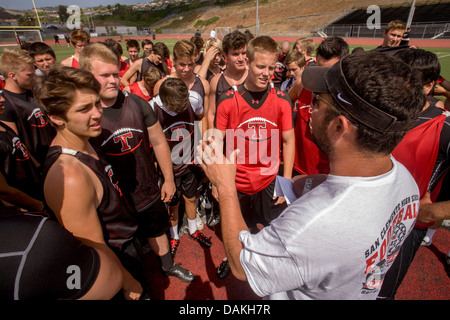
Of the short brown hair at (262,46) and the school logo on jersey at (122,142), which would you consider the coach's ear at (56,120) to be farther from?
the short brown hair at (262,46)

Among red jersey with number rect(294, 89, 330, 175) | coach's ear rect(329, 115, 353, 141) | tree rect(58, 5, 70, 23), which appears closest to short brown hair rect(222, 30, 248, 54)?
red jersey with number rect(294, 89, 330, 175)

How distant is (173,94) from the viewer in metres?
2.78

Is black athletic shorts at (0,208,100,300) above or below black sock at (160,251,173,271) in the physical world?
above

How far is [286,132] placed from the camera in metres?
2.81

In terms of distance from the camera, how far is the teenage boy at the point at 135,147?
2203 millimetres

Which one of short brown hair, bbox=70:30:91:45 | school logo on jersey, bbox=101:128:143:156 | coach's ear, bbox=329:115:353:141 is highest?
short brown hair, bbox=70:30:91:45

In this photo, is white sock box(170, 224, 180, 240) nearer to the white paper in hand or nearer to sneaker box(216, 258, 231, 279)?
sneaker box(216, 258, 231, 279)

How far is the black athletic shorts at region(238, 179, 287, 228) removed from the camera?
2.97 meters

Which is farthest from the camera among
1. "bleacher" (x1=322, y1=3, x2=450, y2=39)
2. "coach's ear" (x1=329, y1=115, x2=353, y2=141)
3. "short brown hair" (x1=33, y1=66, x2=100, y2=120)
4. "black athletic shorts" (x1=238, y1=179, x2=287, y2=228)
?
"bleacher" (x1=322, y1=3, x2=450, y2=39)

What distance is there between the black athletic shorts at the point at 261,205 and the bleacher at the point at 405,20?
38.4 metres

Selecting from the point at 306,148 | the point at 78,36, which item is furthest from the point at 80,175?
the point at 78,36

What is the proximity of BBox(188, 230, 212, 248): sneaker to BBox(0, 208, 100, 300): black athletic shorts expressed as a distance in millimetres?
2411

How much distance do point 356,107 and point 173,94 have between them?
2.26 meters
